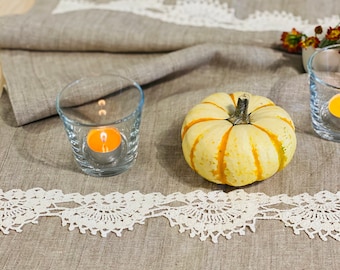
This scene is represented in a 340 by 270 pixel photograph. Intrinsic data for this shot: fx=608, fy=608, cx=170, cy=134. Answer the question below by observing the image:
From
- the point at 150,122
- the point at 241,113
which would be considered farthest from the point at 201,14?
the point at 241,113

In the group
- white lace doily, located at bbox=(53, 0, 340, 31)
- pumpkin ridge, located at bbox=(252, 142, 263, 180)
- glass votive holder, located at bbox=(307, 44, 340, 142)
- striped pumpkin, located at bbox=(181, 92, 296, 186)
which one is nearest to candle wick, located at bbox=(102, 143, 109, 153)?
striped pumpkin, located at bbox=(181, 92, 296, 186)

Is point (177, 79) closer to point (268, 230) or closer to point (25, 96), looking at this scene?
point (25, 96)

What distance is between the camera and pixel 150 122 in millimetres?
1076

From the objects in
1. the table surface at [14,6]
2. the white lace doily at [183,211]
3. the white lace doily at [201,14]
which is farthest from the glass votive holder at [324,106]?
the table surface at [14,6]

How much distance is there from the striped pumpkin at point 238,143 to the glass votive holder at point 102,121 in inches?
3.8

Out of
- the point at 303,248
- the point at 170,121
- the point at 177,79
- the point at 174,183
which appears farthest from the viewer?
the point at 177,79

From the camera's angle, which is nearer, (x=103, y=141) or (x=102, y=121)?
(x=103, y=141)

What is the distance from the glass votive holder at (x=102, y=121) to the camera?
949 mm

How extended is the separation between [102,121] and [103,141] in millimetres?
123

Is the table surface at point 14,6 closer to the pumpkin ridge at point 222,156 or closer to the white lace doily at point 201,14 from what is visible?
the white lace doily at point 201,14

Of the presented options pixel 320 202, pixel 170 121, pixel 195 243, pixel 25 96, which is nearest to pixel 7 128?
pixel 25 96

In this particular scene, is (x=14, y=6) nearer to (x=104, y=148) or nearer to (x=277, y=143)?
(x=104, y=148)

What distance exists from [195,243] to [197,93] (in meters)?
0.35

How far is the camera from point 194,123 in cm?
93
